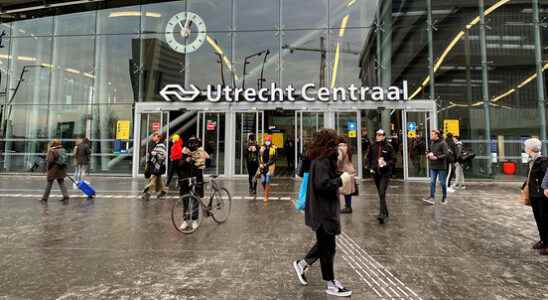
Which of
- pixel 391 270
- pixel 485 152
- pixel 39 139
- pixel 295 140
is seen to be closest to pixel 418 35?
pixel 485 152

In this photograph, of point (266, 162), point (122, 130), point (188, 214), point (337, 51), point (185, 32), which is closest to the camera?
point (188, 214)

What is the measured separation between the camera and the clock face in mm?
18219

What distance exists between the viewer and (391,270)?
13.4 feet

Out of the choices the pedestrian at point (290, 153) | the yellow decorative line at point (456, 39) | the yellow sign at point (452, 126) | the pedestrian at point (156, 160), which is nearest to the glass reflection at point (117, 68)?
the pedestrian at point (290, 153)

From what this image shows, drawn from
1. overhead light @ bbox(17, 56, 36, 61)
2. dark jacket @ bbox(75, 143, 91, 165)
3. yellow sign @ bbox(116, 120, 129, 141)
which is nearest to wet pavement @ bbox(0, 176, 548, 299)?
dark jacket @ bbox(75, 143, 91, 165)

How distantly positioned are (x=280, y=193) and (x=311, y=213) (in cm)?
751

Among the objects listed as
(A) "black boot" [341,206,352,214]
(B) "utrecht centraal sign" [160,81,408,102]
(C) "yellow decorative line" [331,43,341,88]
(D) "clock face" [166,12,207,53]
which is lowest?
(A) "black boot" [341,206,352,214]

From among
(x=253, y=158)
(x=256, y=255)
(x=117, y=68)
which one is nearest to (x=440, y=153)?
(x=253, y=158)

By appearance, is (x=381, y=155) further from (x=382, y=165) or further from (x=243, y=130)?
(x=243, y=130)

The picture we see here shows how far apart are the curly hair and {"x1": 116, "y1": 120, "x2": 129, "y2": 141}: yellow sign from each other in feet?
53.3

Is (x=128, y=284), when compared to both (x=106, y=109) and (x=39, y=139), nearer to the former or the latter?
(x=106, y=109)

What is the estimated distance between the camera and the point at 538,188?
4758 millimetres

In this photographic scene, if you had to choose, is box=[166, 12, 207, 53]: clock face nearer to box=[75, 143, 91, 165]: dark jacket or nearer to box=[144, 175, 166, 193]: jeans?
box=[75, 143, 91, 165]: dark jacket

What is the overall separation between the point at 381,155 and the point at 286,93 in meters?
9.83
